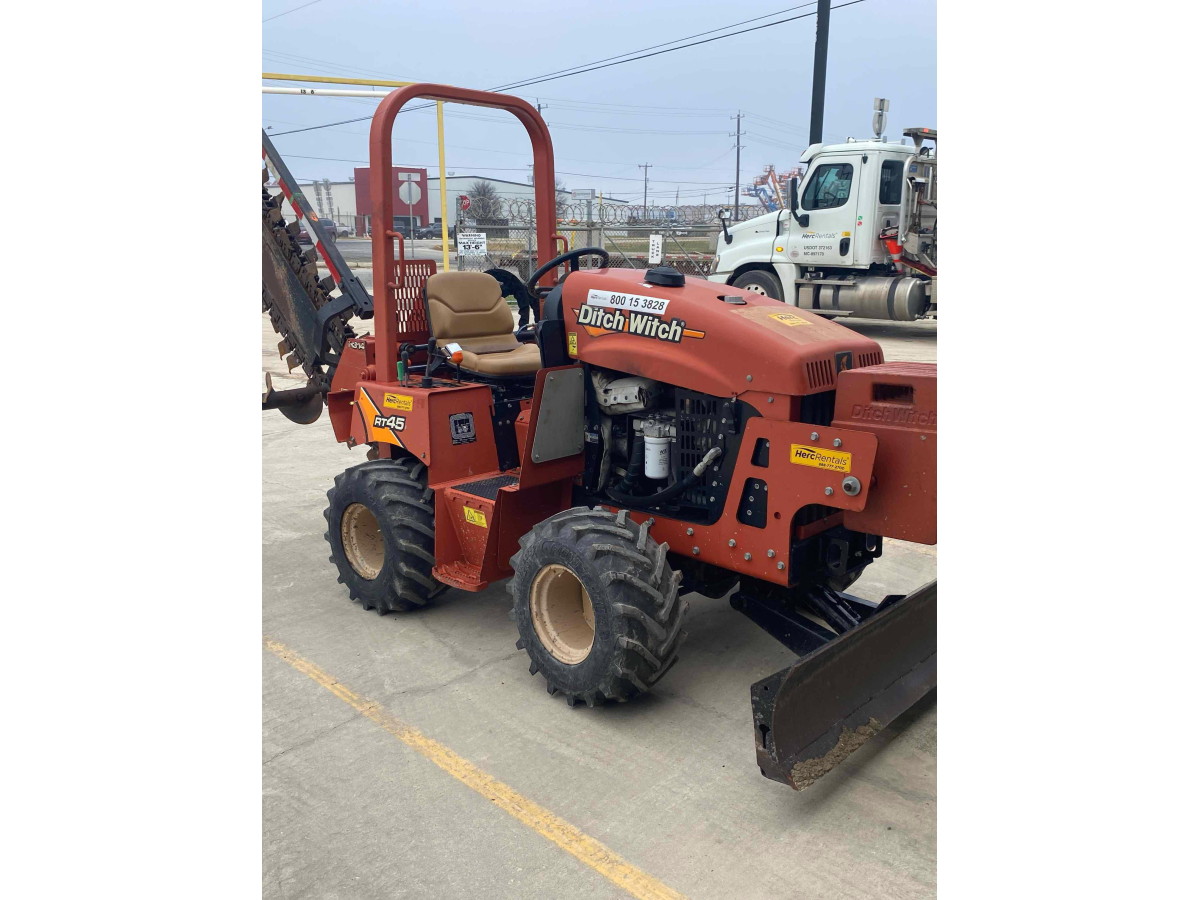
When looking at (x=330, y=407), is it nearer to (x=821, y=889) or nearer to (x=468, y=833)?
(x=468, y=833)

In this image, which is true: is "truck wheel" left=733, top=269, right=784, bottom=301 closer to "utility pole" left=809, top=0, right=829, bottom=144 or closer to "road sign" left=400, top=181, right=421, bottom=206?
"utility pole" left=809, top=0, right=829, bottom=144

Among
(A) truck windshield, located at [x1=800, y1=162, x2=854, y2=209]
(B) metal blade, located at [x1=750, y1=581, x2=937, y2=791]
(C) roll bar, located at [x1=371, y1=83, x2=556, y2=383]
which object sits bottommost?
(B) metal blade, located at [x1=750, y1=581, x2=937, y2=791]

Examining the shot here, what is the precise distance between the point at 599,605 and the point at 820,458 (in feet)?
3.54

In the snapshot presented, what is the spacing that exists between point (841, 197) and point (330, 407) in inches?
462

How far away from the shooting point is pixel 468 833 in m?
3.21

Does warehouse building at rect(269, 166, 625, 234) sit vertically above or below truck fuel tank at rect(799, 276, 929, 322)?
above

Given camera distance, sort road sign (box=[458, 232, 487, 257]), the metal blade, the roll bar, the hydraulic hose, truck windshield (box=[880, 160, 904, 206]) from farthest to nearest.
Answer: road sign (box=[458, 232, 487, 257]) → truck windshield (box=[880, 160, 904, 206]) → the roll bar → the hydraulic hose → the metal blade

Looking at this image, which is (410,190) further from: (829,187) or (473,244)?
(829,187)

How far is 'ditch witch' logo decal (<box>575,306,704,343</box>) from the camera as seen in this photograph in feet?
13.4

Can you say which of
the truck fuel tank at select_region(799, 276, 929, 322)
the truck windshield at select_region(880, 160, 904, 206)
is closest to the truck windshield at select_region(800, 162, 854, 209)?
→ the truck windshield at select_region(880, 160, 904, 206)

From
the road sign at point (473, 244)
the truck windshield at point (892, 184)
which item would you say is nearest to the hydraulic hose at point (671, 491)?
the truck windshield at point (892, 184)

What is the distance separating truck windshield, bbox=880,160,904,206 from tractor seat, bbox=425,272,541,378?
11293 millimetres

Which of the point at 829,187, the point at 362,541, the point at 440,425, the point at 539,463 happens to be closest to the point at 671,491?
the point at 539,463
